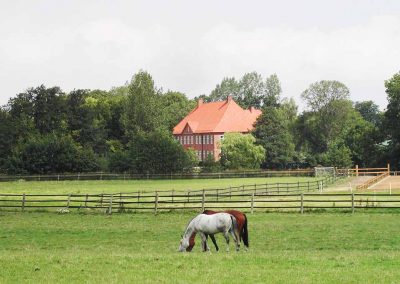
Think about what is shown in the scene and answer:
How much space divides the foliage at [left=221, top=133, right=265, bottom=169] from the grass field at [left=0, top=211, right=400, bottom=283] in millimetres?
66038

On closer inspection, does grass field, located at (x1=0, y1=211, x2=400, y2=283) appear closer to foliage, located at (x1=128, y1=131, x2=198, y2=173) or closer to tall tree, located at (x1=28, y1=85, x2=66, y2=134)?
foliage, located at (x1=128, y1=131, x2=198, y2=173)

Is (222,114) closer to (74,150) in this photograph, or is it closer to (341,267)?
(74,150)

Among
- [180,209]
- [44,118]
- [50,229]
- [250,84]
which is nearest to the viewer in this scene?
[50,229]

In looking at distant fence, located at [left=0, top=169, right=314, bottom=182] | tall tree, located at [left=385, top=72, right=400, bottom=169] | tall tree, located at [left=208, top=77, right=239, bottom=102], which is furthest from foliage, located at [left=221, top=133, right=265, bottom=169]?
tall tree, located at [left=208, top=77, right=239, bottom=102]

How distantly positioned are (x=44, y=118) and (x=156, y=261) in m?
91.9

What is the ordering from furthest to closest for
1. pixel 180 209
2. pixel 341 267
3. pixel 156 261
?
pixel 180 209 → pixel 156 261 → pixel 341 267

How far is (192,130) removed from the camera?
131 meters

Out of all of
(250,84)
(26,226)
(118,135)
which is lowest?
(26,226)

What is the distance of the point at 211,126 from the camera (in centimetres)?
13112

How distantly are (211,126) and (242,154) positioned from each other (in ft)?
104

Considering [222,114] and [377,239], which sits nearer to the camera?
[377,239]

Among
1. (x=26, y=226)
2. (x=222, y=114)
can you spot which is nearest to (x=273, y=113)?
(x=222, y=114)

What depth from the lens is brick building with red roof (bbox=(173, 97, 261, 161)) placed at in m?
130

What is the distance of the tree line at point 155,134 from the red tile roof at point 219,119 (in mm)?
5366
